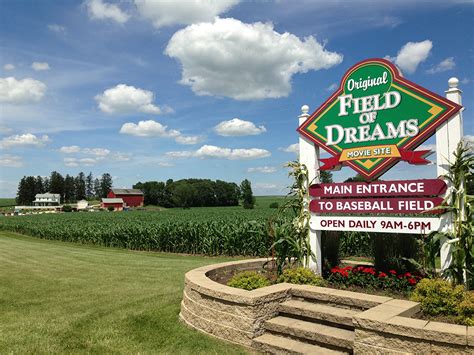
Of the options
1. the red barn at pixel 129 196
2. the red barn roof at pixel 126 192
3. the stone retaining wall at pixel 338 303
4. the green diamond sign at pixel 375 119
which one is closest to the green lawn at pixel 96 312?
the stone retaining wall at pixel 338 303

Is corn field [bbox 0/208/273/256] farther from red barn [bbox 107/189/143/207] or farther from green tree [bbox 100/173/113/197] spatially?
green tree [bbox 100/173/113/197]

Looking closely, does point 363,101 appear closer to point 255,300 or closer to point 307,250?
point 307,250

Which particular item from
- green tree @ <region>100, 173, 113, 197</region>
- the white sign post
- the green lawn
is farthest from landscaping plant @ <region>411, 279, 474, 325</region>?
green tree @ <region>100, 173, 113, 197</region>

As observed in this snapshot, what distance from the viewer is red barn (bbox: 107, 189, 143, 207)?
344 ft

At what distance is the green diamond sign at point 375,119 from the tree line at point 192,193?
3683 inches

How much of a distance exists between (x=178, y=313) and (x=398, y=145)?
4.51 m

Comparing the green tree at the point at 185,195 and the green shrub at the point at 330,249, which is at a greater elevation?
the green tree at the point at 185,195

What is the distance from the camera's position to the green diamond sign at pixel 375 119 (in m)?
6.07

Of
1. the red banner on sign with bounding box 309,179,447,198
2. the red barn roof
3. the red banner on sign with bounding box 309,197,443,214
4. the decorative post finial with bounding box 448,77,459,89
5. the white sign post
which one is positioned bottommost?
the red banner on sign with bounding box 309,197,443,214

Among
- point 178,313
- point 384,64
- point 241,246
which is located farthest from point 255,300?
point 241,246

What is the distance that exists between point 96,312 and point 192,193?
9404 centimetres

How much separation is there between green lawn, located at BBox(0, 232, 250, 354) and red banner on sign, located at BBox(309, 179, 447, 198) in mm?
3052

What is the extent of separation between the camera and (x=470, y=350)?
151 inches

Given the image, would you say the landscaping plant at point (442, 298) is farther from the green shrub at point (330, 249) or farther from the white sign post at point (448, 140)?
the green shrub at point (330, 249)
